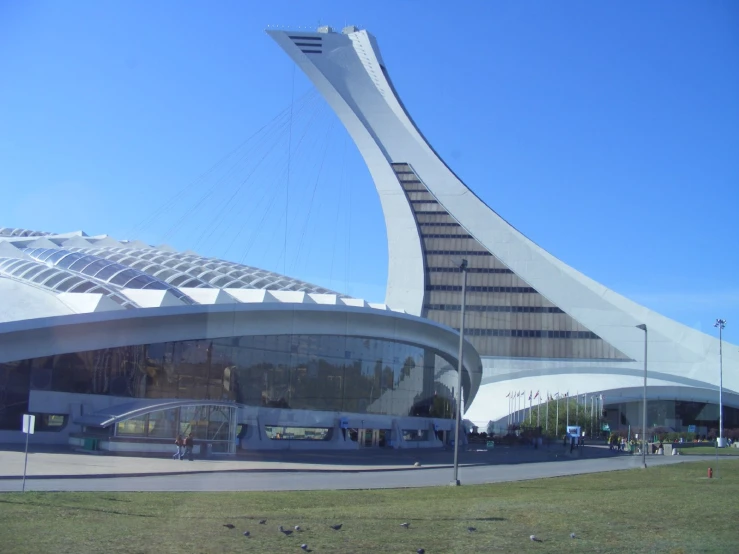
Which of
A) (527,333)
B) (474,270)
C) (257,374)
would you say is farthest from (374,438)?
(474,270)

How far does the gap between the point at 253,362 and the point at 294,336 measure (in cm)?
257

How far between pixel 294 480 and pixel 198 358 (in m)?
14.4

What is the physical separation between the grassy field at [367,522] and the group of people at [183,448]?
11.5 m

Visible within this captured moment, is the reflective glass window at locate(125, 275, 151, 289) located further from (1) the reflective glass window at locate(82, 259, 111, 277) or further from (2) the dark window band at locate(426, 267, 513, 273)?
(2) the dark window band at locate(426, 267, 513, 273)

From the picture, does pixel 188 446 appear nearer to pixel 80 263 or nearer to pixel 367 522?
pixel 80 263

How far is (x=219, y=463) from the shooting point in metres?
29.5

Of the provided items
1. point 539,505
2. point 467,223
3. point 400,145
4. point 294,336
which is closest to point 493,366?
point 467,223

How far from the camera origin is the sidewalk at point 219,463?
74.6ft

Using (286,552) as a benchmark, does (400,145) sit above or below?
above

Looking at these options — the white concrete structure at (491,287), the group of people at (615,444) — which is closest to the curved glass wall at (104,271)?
the group of people at (615,444)

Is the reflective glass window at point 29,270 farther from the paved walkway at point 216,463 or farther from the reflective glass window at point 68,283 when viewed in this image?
the paved walkway at point 216,463

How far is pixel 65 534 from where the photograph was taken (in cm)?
1159

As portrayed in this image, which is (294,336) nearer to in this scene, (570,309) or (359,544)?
(359,544)

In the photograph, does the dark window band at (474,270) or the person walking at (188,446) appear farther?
the dark window band at (474,270)
